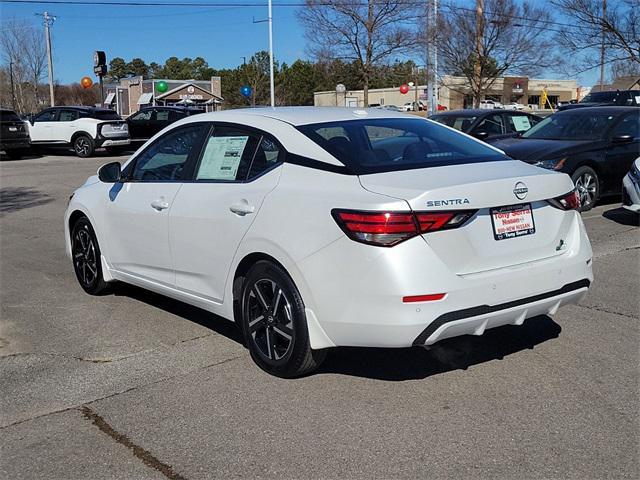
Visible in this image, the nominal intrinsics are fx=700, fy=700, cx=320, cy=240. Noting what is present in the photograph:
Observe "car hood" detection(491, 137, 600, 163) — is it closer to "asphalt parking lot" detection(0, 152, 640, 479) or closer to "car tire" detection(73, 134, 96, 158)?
"asphalt parking lot" detection(0, 152, 640, 479)

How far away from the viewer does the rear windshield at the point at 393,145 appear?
417 centimetres

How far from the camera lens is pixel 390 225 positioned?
142 inches

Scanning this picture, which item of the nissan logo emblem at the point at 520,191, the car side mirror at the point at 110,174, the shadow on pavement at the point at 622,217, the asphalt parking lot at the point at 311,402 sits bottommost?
the asphalt parking lot at the point at 311,402

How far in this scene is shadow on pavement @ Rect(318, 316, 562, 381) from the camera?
441 centimetres

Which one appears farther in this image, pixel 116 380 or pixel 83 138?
pixel 83 138

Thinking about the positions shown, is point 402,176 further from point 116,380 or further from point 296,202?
point 116,380

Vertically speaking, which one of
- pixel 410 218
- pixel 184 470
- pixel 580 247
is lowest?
pixel 184 470

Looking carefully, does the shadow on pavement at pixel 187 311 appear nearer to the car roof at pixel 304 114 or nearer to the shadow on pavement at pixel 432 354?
the shadow on pavement at pixel 432 354

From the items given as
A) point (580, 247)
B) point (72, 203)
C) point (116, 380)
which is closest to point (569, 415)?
point (580, 247)

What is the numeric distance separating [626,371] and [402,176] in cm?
189

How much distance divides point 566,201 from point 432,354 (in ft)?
4.30

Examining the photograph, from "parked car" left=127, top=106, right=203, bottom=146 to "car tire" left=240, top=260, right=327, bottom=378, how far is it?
861 inches

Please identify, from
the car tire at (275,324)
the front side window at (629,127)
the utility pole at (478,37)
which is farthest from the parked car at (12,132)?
the car tire at (275,324)

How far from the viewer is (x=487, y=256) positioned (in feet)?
12.7
